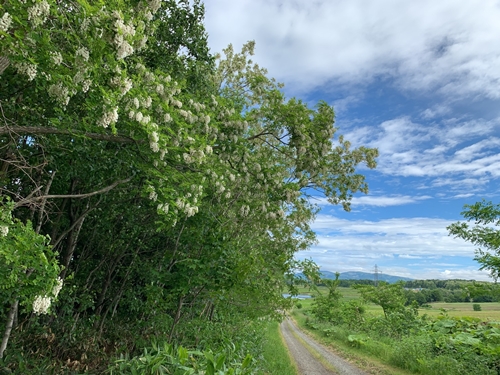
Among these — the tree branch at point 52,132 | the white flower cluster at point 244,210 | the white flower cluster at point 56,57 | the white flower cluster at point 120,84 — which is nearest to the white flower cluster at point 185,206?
the tree branch at point 52,132

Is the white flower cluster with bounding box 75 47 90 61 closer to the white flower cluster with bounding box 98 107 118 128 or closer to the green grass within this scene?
the white flower cluster with bounding box 98 107 118 128

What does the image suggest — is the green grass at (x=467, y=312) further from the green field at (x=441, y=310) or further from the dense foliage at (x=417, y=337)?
the dense foliage at (x=417, y=337)

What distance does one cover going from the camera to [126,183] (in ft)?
21.0

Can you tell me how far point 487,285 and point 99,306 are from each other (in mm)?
11719

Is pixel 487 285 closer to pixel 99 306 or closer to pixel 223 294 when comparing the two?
pixel 223 294

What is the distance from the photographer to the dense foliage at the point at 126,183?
3594 mm

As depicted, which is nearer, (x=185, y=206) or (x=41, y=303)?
(x=41, y=303)

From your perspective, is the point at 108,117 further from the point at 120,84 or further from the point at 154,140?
the point at 154,140

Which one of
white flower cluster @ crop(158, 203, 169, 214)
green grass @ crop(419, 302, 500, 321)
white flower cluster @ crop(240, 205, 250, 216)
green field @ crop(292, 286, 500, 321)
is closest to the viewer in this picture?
white flower cluster @ crop(158, 203, 169, 214)

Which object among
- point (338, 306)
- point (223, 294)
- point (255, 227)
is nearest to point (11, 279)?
point (223, 294)

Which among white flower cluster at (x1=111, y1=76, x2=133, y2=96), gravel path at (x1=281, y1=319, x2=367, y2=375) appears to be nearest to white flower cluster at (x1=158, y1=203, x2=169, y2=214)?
white flower cluster at (x1=111, y1=76, x2=133, y2=96)

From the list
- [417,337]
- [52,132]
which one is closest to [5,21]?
[52,132]

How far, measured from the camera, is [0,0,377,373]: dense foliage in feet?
11.8

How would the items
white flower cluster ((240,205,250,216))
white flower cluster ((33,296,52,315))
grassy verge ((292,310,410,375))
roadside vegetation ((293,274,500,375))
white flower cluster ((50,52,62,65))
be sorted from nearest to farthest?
white flower cluster ((33,296,52,315)) → white flower cluster ((50,52,62,65)) → white flower cluster ((240,205,250,216)) → roadside vegetation ((293,274,500,375)) → grassy verge ((292,310,410,375))
